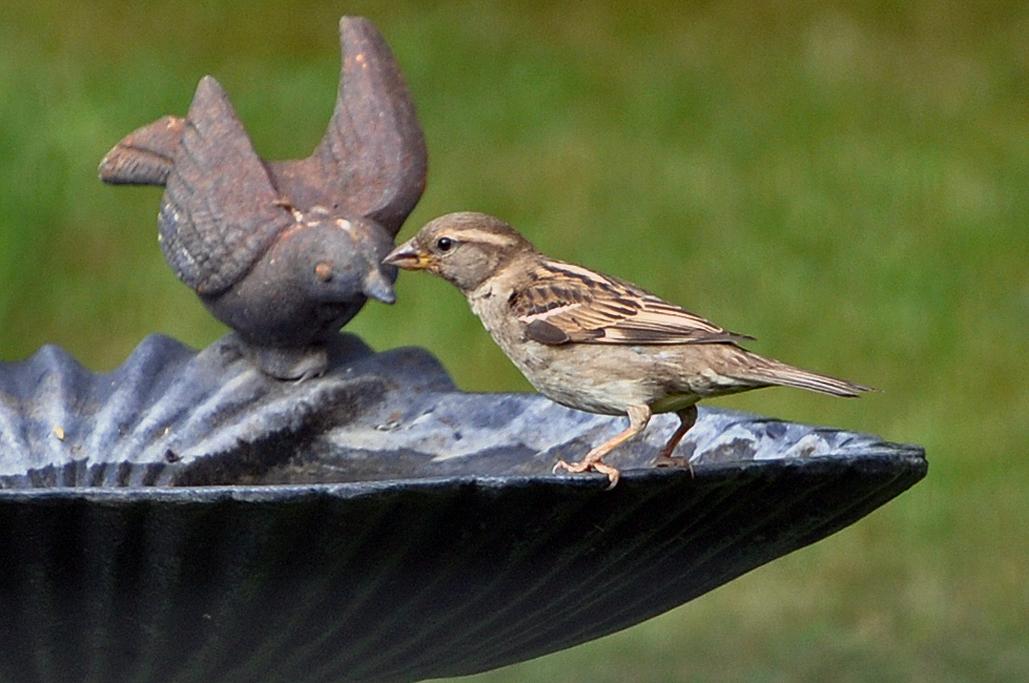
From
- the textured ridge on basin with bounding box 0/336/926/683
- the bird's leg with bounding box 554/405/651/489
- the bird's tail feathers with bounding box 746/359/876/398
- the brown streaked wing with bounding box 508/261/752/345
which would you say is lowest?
the textured ridge on basin with bounding box 0/336/926/683

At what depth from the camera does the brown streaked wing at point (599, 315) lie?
3.82m

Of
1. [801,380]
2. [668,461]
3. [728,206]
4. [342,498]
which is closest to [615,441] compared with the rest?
[668,461]

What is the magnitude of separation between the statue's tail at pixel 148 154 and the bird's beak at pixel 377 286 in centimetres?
59

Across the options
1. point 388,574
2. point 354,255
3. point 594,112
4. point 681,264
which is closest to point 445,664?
point 388,574

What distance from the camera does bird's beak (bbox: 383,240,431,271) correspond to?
4070mm

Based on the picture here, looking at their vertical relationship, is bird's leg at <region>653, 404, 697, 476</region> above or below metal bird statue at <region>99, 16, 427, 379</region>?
below

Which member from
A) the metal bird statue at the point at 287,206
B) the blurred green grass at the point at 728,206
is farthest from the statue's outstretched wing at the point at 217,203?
the blurred green grass at the point at 728,206

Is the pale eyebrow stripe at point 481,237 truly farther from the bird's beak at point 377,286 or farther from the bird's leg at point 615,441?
the bird's leg at point 615,441

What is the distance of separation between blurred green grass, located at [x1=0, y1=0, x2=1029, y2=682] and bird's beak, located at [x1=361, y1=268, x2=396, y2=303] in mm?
2624

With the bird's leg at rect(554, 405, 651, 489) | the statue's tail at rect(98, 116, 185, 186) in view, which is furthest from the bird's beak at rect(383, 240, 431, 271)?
the statue's tail at rect(98, 116, 185, 186)

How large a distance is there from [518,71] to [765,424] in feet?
17.6

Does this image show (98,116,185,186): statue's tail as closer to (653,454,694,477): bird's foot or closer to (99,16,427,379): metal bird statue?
(99,16,427,379): metal bird statue

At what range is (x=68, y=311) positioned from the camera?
8.08 metres

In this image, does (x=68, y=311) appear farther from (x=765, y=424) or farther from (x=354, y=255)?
(x=765, y=424)
